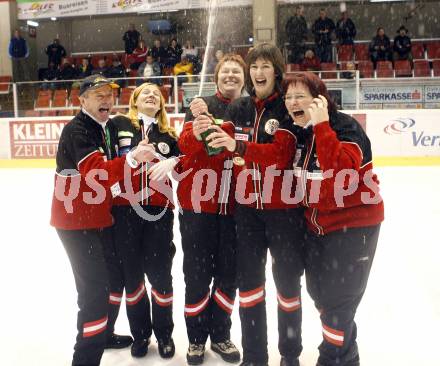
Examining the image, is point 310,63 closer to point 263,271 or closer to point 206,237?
point 206,237

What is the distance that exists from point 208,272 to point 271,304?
97 centimetres

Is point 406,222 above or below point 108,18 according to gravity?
below

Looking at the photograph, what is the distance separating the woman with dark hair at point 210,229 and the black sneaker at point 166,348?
10 centimetres

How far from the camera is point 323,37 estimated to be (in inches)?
601

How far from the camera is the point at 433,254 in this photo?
16.0 feet

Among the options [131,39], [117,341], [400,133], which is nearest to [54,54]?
[131,39]

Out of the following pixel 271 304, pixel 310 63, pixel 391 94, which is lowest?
pixel 271 304

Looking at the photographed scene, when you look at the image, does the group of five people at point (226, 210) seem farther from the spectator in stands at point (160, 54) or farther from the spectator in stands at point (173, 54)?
the spectator in stands at point (160, 54)

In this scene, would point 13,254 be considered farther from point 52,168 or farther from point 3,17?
point 3,17

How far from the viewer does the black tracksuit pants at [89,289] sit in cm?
269

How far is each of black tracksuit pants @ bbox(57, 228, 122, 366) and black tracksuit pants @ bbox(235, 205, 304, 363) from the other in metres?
0.70

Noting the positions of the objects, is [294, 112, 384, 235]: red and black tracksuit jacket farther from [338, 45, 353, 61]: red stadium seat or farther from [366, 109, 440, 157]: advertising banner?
[338, 45, 353, 61]: red stadium seat

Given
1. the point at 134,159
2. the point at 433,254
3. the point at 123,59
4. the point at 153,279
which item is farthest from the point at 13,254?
the point at 123,59

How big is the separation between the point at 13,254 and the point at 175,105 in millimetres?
6549
